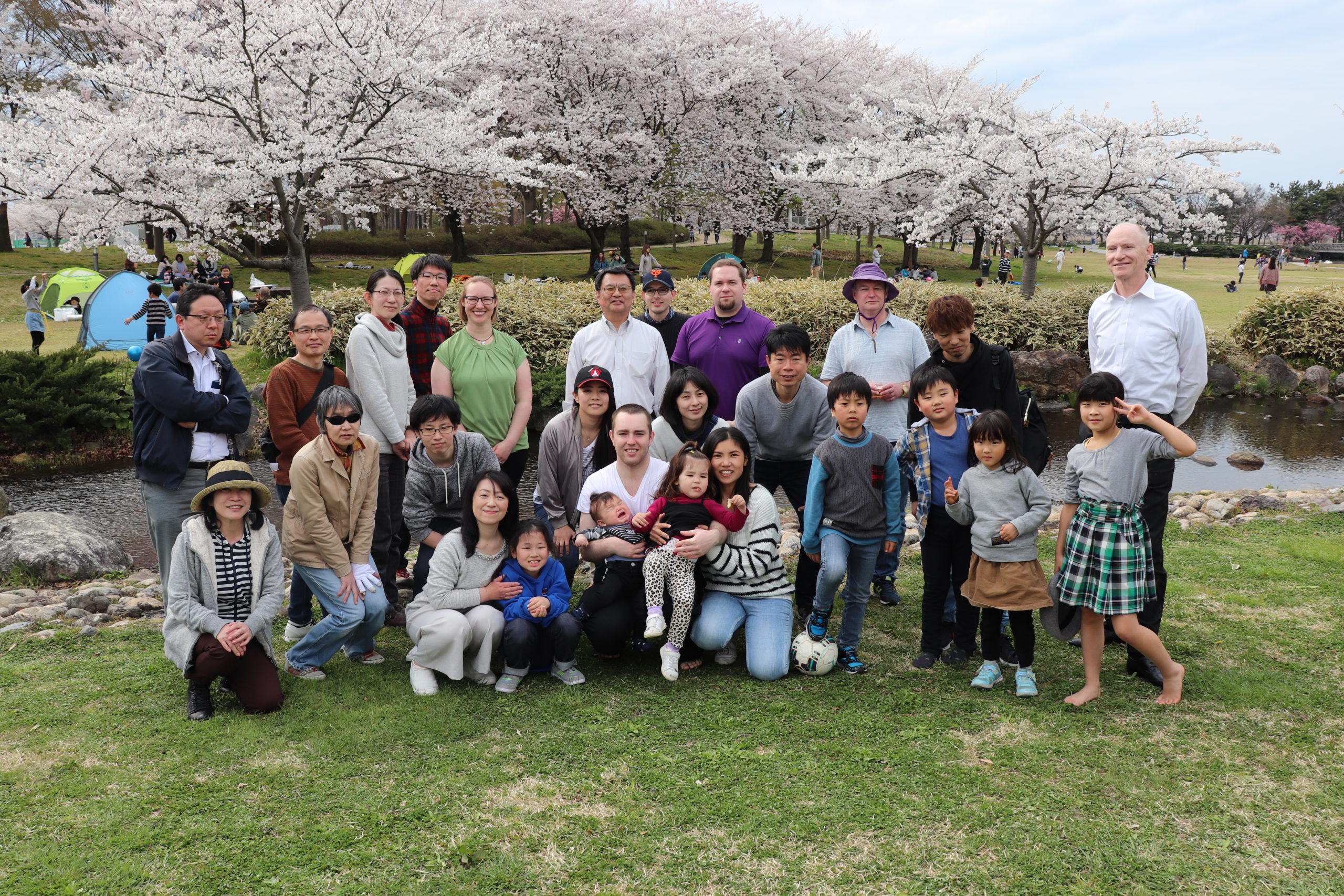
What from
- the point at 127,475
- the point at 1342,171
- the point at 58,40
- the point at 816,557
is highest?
the point at 58,40

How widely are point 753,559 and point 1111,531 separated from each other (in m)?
1.62

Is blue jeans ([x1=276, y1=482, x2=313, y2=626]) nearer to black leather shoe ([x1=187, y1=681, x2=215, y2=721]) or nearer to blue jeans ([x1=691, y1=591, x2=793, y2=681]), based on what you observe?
black leather shoe ([x1=187, y1=681, x2=215, y2=721])

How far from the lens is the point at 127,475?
376 inches

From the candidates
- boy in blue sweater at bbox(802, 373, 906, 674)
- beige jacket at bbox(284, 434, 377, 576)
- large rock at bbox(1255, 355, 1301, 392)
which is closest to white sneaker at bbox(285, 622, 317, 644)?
beige jacket at bbox(284, 434, 377, 576)

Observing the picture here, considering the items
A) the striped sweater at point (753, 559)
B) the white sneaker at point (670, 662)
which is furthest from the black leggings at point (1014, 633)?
the white sneaker at point (670, 662)

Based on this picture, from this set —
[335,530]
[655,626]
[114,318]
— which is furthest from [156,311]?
[655,626]

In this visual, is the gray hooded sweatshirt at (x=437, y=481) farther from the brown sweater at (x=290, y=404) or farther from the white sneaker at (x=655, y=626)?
the white sneaker at (x=655, y=626)

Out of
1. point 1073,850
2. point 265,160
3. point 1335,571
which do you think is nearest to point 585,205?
point 265,160

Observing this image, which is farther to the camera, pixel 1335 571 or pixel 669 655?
pixel 1335 571

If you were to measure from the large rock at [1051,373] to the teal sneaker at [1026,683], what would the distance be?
11.0 metres

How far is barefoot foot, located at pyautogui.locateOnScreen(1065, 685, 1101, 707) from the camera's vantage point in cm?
376

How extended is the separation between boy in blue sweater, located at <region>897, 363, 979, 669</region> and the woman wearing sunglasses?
2.73 meters

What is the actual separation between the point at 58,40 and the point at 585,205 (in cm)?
1816

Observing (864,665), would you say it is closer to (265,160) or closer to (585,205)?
(265,160)
